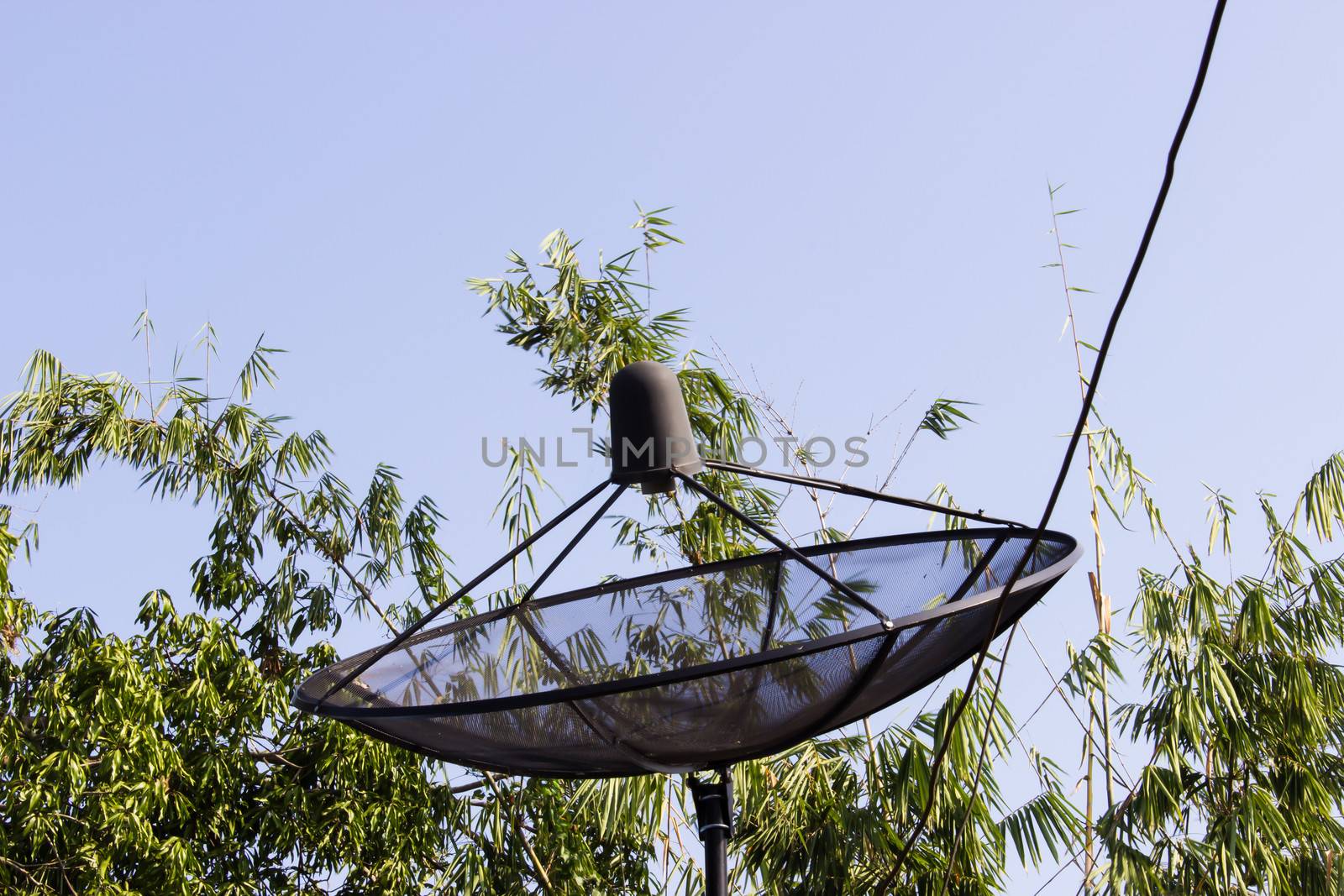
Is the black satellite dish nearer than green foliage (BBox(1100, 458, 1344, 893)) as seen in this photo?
Yes

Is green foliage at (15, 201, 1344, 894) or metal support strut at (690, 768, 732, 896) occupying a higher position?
green foliage at (15, 201, 1344, 894)

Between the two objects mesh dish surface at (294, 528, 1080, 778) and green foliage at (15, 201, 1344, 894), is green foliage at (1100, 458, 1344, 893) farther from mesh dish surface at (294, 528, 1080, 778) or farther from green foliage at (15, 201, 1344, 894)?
mesh dish surface at (294, 528, 1080, 778)

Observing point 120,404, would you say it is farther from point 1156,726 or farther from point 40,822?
point 1156,726

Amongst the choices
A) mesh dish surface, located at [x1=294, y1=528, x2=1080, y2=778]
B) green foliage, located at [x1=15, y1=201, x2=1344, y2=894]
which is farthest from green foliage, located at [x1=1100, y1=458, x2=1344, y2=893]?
mesh dish surface, located at [x1=294, y1=528, x2=1080, y2=778]

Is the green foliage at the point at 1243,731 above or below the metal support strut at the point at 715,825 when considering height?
above

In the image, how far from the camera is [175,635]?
487 centimetres

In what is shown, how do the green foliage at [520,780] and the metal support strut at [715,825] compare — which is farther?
the green foliage at [520,780]

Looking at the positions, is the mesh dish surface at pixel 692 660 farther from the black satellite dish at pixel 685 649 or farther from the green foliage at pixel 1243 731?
the green foliage at pixel 1243 731

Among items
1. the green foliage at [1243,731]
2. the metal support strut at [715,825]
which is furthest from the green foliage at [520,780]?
the metal support strut at [715,825]

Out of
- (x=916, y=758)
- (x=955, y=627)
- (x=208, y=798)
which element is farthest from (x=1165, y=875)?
(x=208, y=798)

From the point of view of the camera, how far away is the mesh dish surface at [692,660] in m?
1.83

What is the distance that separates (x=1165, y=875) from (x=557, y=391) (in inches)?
96.4

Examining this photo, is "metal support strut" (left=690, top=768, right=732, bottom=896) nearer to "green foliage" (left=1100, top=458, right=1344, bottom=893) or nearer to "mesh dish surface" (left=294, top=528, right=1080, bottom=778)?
"mesh dish surface" (left=294, top=528, right=1080, bottom=778)

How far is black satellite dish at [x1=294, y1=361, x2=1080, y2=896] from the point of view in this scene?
1823 mm
